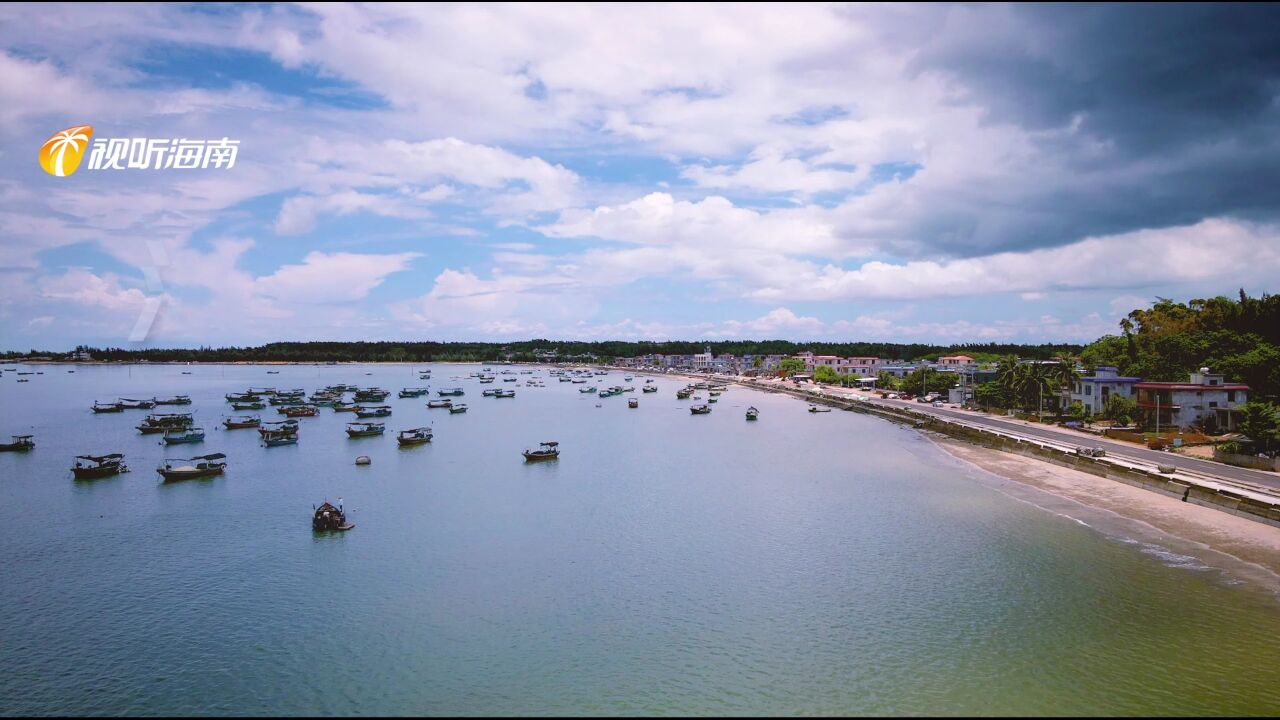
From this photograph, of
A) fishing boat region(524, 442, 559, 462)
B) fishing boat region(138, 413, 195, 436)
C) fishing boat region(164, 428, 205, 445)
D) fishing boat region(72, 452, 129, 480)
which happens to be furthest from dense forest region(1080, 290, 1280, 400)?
fishing boat region(138, 413, 195, 436)

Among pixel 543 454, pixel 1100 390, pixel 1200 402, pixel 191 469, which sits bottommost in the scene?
pixel 543 454

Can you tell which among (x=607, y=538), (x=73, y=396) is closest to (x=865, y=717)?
(x=607, y=538)

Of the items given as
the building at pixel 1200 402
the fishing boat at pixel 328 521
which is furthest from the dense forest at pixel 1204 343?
the fishing boat at pixel 328 521

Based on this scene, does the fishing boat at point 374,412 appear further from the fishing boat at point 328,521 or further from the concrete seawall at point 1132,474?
the concrete seawall at point 1132,474

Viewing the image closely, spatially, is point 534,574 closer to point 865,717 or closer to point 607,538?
point 607,538

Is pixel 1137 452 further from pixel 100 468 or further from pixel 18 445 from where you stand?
pixel 18 445

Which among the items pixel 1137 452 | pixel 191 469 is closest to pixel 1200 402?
pixel 1137 452
